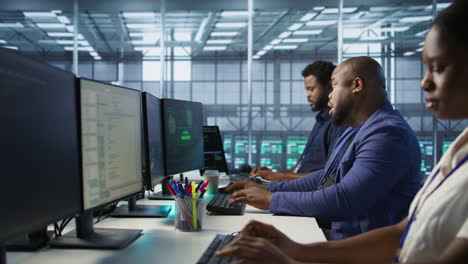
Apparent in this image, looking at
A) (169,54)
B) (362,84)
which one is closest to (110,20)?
(169,54)

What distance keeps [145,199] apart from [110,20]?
12.5 feet

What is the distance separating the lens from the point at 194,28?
5172 mm

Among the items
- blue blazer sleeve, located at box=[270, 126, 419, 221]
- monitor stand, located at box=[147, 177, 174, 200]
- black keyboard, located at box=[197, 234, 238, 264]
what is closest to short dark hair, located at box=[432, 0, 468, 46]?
black keyboard, located at box=[197, 234, 238, 264]

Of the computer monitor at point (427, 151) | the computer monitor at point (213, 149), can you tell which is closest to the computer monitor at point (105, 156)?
the computer monitor at point (213, 149)

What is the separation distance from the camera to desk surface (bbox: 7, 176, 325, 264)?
1.04m

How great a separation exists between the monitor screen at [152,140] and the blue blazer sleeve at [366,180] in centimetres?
60

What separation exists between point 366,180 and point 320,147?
1.55 meters

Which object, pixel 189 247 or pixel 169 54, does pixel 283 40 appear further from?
pixel 189 247

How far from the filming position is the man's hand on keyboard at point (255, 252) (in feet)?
2.64

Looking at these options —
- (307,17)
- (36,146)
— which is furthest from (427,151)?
(36,146)

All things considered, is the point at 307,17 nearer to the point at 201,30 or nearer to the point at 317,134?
the point at 201,30

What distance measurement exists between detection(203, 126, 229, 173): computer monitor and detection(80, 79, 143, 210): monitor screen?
1.54 meters

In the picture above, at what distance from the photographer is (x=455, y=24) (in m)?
0.75

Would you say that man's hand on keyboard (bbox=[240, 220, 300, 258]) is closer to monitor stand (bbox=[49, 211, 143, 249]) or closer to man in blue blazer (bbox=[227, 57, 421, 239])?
monitor stand (bbox=[49, 211, 143, 249])
